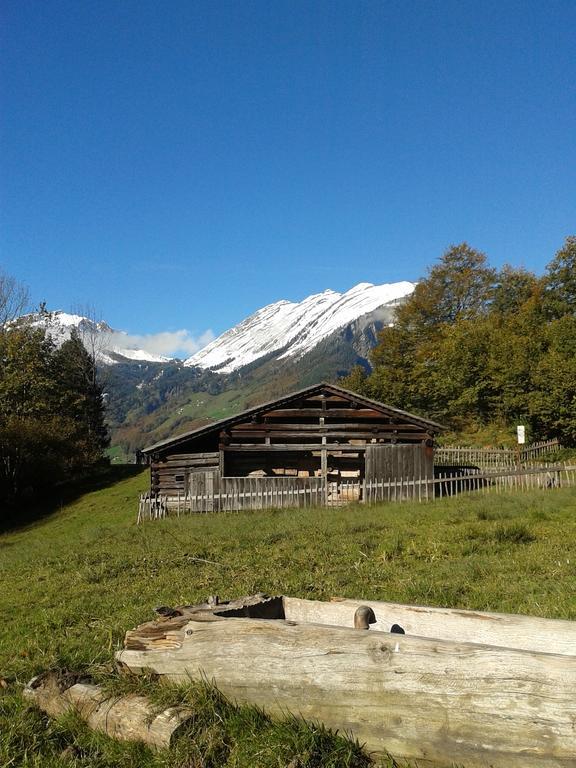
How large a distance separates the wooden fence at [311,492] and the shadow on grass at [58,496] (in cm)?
1308

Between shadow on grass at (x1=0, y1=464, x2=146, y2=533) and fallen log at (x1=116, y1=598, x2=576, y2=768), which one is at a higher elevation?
fallen log at (x1=116, y1=598, x2=576, y2=768)

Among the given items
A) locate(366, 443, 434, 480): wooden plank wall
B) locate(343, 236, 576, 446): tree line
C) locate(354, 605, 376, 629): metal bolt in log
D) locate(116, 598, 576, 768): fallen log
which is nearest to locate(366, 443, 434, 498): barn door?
locate(366, 443, 434, 480): wooden plank wall

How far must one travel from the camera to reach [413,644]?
326 centimetres

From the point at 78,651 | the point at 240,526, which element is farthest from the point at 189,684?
the point at 240,526

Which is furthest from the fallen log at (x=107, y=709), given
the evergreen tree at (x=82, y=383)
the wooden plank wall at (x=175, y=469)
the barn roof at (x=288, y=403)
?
the evergreen tree at (x=82, y=383)

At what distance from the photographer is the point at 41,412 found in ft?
158

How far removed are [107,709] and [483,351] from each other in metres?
44.3

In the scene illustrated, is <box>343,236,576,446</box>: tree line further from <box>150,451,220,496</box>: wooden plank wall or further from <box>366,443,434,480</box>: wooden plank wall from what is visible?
<box>150,451,220,496</box>: wooden plank wall

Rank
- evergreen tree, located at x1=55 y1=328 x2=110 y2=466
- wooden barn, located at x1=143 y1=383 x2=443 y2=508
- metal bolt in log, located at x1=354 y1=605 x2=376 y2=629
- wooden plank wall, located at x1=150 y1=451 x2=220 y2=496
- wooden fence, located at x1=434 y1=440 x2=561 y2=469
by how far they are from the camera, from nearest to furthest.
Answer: metal bolt in log, located at x1=354 y1=605 x2=376 y2=629
wooden barn, located at x1=143 y1=383 x2=443 y2=508
wooden plank wall, located at x1=150 y1=451 x2=220 y2=496
wooden fence, located at x1=434 y1=440 x2=561 y2=469
evergreen tree, located at x1=55 y1=328 x2=110 y2=466

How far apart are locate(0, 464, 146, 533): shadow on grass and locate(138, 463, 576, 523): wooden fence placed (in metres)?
13.1

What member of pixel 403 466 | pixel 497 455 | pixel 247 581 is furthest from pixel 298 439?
pixel 247 581

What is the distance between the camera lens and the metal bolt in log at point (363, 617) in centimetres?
452

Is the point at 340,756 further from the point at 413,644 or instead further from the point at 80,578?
the point at 80,578

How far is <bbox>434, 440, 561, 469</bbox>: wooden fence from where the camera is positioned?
3102 centimetres
